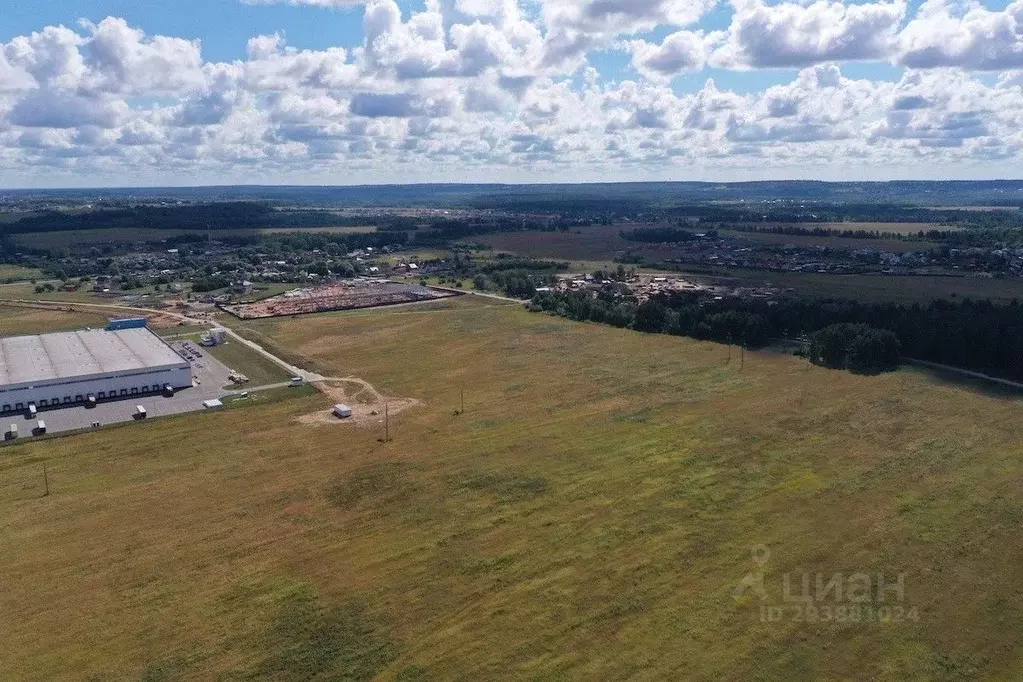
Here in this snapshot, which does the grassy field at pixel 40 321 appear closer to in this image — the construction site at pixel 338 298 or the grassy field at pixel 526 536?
the construction site at pixel 338 298

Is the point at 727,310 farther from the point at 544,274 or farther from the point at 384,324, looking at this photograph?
the point at 544,274

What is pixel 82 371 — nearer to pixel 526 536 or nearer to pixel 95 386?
pixel 95 386

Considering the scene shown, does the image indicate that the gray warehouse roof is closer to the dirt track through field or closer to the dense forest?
the dirt track through field

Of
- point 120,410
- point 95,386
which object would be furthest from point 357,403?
point 95,386

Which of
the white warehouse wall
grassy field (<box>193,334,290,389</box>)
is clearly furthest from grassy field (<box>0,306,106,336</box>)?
the white warehouse wall

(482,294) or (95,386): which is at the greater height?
(482,294)

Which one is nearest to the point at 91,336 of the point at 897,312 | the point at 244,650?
the point at 244,650

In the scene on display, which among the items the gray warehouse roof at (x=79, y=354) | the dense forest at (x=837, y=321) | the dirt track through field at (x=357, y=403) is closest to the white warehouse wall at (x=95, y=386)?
the gray warehouse roof at (x=79, y=354)
